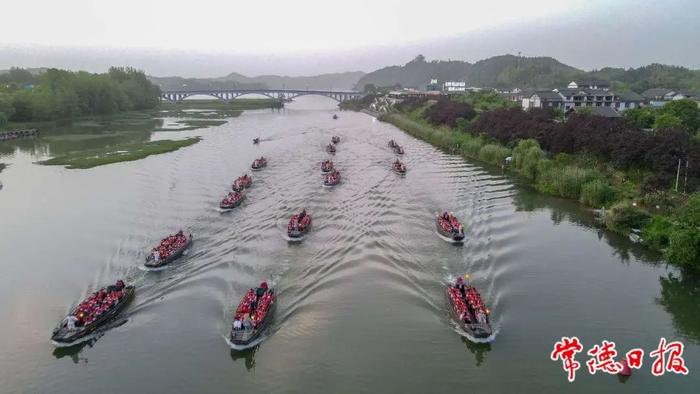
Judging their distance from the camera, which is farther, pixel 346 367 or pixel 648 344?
pixel 648 344

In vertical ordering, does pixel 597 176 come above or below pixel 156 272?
above

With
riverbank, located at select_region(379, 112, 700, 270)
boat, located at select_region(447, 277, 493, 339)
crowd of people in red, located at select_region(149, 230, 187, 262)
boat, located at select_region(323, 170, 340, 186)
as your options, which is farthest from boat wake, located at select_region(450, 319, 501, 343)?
boat, located at select_region(323, 170, 340, 186)

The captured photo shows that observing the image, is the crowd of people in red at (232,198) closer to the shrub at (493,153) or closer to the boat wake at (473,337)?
the boat wake at (473,337)

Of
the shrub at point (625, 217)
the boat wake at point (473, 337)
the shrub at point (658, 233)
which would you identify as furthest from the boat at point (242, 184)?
the shrub at point (658, 233)

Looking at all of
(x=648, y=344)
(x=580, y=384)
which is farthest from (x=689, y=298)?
(x=580, y=384)

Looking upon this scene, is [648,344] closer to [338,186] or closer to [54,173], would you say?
[338,186]

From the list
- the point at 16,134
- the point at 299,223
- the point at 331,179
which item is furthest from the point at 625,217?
the point at 16,134

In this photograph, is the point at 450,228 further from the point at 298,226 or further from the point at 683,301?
the point at 683,301
